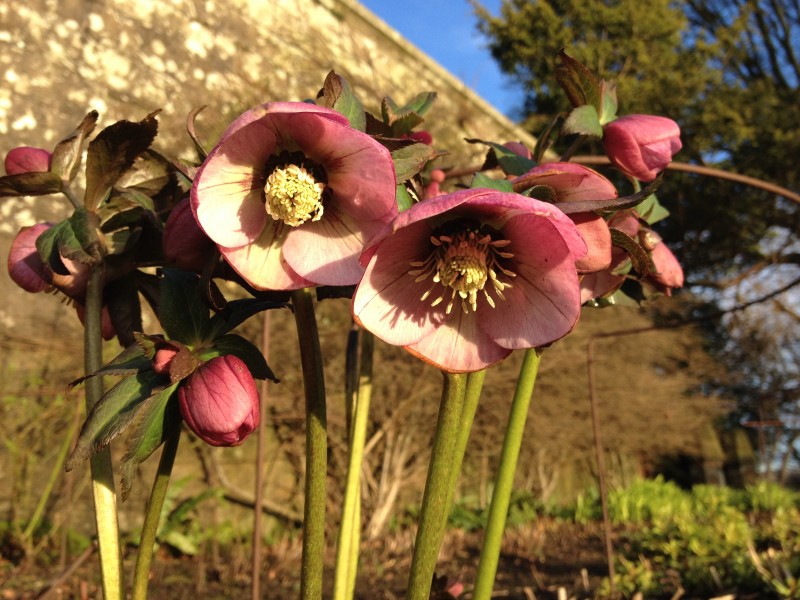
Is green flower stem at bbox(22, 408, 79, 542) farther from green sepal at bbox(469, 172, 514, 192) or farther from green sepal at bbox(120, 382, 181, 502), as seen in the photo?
green sepal at bbox(469, 172, 514, 192)

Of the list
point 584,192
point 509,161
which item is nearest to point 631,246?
point 584,192

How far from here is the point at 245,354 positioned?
55 cm

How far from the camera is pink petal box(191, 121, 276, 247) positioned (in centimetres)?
47

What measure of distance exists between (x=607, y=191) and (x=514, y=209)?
3.7 inches

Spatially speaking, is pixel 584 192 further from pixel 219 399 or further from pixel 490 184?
pixel 219 399

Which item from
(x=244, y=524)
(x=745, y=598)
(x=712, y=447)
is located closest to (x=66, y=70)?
(x=244, y=524)

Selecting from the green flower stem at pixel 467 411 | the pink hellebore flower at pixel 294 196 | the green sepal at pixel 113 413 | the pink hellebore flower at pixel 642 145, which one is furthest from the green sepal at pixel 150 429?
the pink hellebore flower at pixel 642 145

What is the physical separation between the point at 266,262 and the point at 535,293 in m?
0.20

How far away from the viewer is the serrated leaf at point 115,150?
55 centimetres

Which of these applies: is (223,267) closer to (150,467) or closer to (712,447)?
(150,467)

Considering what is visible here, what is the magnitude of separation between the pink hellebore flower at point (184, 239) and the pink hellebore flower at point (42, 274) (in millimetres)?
125

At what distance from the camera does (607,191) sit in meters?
0.50

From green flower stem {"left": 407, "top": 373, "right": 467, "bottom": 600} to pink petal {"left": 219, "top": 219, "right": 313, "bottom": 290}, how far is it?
132 millimetres

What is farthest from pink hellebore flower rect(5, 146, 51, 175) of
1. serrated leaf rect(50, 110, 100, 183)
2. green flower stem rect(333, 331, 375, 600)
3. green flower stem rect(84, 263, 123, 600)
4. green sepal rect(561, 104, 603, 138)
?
green sepal rect(561, 104, 603, 138)
